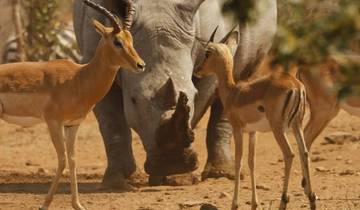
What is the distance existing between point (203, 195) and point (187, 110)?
1.11 meters

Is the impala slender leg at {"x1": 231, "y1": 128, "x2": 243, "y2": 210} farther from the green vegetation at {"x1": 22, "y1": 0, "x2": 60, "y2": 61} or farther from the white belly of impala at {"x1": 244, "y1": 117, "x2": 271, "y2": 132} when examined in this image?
the green vegetation at {"x1": 22, "y1": 0, "x2": 60, "y2": 61}

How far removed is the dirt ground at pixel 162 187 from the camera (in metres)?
10.5

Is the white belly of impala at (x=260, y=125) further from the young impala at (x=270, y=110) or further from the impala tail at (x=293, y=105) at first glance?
the impala tail at (x=293, y=105)

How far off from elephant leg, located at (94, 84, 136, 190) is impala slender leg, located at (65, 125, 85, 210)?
1888mm

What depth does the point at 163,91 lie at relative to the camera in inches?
429

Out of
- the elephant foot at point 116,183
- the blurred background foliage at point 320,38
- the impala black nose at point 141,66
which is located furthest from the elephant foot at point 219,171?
the blurred background foliage at point 320,38

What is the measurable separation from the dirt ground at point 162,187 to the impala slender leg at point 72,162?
50 centimetres

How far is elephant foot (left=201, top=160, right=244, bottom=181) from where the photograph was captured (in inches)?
507

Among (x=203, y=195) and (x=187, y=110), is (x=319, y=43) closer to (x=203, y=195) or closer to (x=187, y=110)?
(x=187, y=110)

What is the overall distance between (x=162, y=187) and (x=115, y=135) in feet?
2.64

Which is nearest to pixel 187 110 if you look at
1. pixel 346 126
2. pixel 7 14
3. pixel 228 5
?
pixel 228 5

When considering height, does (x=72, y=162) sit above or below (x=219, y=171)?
above

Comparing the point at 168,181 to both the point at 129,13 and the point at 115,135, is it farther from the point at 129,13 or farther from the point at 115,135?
the point at 129,13

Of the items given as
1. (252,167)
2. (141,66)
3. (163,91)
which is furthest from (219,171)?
(141,66)
